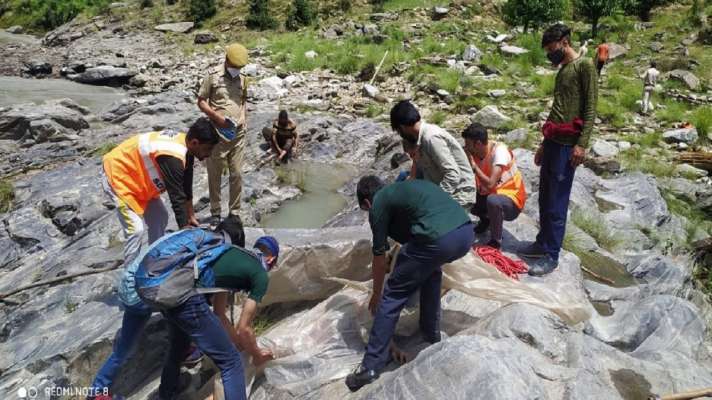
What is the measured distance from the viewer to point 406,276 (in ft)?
9.20

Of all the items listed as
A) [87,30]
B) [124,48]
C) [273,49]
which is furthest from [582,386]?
[87,30]

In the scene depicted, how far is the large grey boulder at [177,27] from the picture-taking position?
24156mm

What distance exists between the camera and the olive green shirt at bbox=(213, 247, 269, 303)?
9.12ft

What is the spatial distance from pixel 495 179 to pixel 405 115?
113 centimetres

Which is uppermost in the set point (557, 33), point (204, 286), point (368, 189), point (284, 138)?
point (557, 33)

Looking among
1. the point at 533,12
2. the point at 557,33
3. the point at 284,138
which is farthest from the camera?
the point at 533,12

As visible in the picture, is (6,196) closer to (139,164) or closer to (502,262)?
(139,164)

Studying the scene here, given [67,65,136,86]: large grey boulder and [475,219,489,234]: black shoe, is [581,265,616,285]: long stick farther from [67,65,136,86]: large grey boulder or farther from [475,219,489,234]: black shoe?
[67,65,136,86]: large grey boulder

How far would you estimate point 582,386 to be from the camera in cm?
245

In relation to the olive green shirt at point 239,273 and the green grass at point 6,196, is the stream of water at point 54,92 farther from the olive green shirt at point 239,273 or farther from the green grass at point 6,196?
the olive green shirt at point 239,273

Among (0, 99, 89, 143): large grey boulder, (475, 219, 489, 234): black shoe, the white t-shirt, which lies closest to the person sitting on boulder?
(0, 99, 89, 143): large grey boulder

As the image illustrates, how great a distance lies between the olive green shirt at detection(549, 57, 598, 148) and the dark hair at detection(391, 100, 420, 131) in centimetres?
108

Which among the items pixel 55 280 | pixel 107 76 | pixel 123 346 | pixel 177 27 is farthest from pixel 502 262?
pixel 177 27

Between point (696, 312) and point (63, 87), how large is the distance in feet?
57.0
